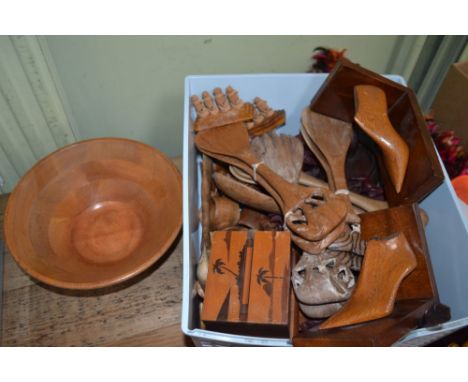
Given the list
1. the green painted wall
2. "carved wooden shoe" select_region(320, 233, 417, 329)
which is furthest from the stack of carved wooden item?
the green painted wall

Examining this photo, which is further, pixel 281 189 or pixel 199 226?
pixel 199 226

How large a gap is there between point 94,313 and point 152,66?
17.4 inches

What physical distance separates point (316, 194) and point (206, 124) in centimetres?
20

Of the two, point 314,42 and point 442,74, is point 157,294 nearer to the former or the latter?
point 314,42

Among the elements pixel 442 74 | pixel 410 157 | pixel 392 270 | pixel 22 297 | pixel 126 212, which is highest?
pixel 442 74

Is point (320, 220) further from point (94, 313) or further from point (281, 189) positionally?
point (94, 313)

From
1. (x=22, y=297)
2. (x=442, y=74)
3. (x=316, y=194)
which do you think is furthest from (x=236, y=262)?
(x=442, y=74)

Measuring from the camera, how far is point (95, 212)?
0.65m

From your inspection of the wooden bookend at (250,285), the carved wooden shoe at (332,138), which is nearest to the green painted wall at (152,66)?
the carved wooden shoe at (332,138)

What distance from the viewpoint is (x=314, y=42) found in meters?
0.77

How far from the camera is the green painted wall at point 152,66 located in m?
0.66

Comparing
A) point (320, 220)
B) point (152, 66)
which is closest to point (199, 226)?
point (320, 220)

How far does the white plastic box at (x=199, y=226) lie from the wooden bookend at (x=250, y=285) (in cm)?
2

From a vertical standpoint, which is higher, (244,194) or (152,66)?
(152,66)
